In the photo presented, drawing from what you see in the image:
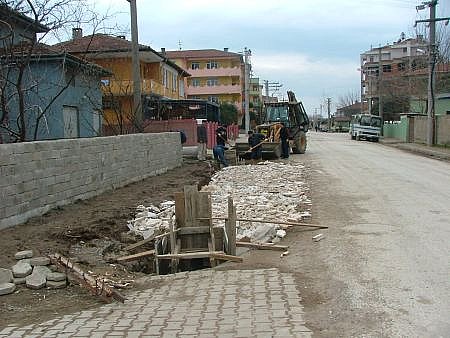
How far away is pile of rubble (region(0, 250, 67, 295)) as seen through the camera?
6.88 meters

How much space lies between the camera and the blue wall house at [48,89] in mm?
14575

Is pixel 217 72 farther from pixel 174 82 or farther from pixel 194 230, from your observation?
pixel 194 230

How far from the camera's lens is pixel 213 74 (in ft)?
316

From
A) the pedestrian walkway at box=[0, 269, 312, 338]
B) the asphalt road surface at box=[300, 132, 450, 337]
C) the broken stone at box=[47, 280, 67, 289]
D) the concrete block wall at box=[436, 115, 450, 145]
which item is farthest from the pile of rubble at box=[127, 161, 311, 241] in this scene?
the concrete block wall at box=[436, 115, 450, 145]

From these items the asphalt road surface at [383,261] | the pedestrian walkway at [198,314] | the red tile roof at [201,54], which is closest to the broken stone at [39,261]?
the pedestrian walkway at [198,314]

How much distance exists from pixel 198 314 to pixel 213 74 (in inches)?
3629

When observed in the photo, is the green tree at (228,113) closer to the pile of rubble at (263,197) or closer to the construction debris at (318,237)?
the pile of rubble at (263,197)

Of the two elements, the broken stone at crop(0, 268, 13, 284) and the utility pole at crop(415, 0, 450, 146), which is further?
the utility pole at crop(415, 0, 450, 146)

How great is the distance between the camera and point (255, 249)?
9203 millimetres

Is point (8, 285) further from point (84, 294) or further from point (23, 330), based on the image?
point (23, 330)

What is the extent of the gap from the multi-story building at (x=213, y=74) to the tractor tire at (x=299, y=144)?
207ft

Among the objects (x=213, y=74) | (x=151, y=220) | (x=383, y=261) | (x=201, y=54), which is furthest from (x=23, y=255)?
(x=201, y=54)

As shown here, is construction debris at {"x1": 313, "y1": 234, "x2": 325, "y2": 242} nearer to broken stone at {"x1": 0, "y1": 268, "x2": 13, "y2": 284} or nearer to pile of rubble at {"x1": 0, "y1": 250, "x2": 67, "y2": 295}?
pile of rubble at {"x1": 0, "y1": 250, "x2": 67, "y2": 295}

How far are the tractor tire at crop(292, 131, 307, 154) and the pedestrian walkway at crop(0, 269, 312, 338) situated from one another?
2454cm
